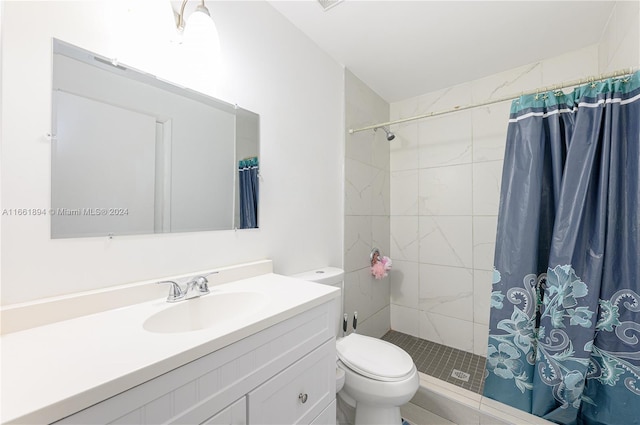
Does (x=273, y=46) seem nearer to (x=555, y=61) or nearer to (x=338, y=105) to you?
(x=338, y=105)

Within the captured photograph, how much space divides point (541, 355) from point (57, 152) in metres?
2.11

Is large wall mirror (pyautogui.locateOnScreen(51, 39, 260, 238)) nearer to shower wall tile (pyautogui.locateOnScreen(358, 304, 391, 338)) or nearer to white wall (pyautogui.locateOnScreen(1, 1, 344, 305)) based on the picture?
white wall (pyautogui.locateOnScreen(1, 1, 344, 305))

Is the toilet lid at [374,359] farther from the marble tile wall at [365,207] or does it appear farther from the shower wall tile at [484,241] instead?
the shower wall tile at [484,241]

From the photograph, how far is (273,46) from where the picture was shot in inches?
57.5

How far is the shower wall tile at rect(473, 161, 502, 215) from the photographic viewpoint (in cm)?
201

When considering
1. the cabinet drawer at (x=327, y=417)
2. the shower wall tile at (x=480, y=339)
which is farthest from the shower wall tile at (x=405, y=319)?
the cabinet drawer at (x=327, y=417)

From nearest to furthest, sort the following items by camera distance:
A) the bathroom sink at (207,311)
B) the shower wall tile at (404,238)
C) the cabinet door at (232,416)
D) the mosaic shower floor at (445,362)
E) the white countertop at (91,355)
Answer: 1. the white countertop at (91,355)
2. the cabinet door at (232,416)
3. the bathroom sink at (207,311)
4. the mosaic shower floor at (445,362)
5. the shower wall tile at (404,238)

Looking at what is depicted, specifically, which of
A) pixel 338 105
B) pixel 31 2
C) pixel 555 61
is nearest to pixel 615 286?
pixel 555 61

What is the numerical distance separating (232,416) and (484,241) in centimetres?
206

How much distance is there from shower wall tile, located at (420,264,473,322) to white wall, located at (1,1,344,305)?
932mm

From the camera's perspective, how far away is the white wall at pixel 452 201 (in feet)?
6.61

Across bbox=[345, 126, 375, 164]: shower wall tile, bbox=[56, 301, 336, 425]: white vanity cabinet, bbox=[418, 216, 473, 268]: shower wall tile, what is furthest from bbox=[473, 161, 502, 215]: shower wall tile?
bbox=[56, 301, 336, 425]: white vanity cabinet

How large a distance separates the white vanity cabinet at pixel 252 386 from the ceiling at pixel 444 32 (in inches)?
61.3

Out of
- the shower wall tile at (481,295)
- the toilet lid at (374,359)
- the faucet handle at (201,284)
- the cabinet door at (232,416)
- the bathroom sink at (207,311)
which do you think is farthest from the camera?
the shower wall tile at (481,295)
